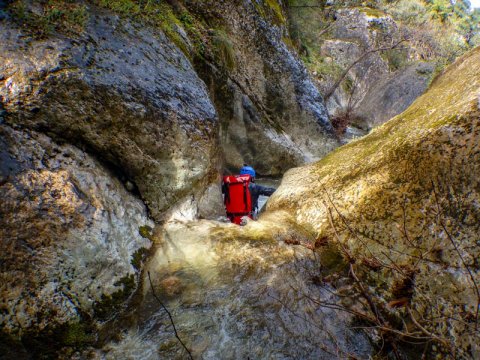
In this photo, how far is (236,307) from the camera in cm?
308

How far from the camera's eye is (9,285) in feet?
7.76

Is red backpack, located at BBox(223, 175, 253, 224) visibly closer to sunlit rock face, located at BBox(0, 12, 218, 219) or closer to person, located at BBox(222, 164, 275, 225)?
person, located at BBox(222, 164, 275, 225)

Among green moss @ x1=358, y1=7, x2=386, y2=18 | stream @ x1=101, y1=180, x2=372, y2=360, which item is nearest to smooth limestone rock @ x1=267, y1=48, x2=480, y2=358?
stream @ x1=101, y1=180, x2=372, y2=360

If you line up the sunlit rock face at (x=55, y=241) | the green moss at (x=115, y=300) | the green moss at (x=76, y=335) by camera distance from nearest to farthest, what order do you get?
the sunlit rock face at (x=55, y=241) < the green moss at (x=76, y=335) < the green moss at (x=115, y=300)

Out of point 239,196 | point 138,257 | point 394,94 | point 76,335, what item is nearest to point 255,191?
point 239,196

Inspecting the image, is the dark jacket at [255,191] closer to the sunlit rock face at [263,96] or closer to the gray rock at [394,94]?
the sunlit rock face at [263,96]

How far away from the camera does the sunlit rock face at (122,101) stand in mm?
3281

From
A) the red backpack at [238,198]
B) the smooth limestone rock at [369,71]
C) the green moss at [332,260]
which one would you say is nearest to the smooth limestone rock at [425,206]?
the green moss at [332,260]

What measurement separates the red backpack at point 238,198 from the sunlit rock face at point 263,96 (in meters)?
2.37

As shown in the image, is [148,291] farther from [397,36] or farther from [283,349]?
[397,36]

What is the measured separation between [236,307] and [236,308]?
0.01 meters

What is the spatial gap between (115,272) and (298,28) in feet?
50.3

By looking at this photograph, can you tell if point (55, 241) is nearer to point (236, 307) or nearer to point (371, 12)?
point (236, 307)

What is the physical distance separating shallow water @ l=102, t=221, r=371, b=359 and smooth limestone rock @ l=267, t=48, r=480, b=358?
0.76m
